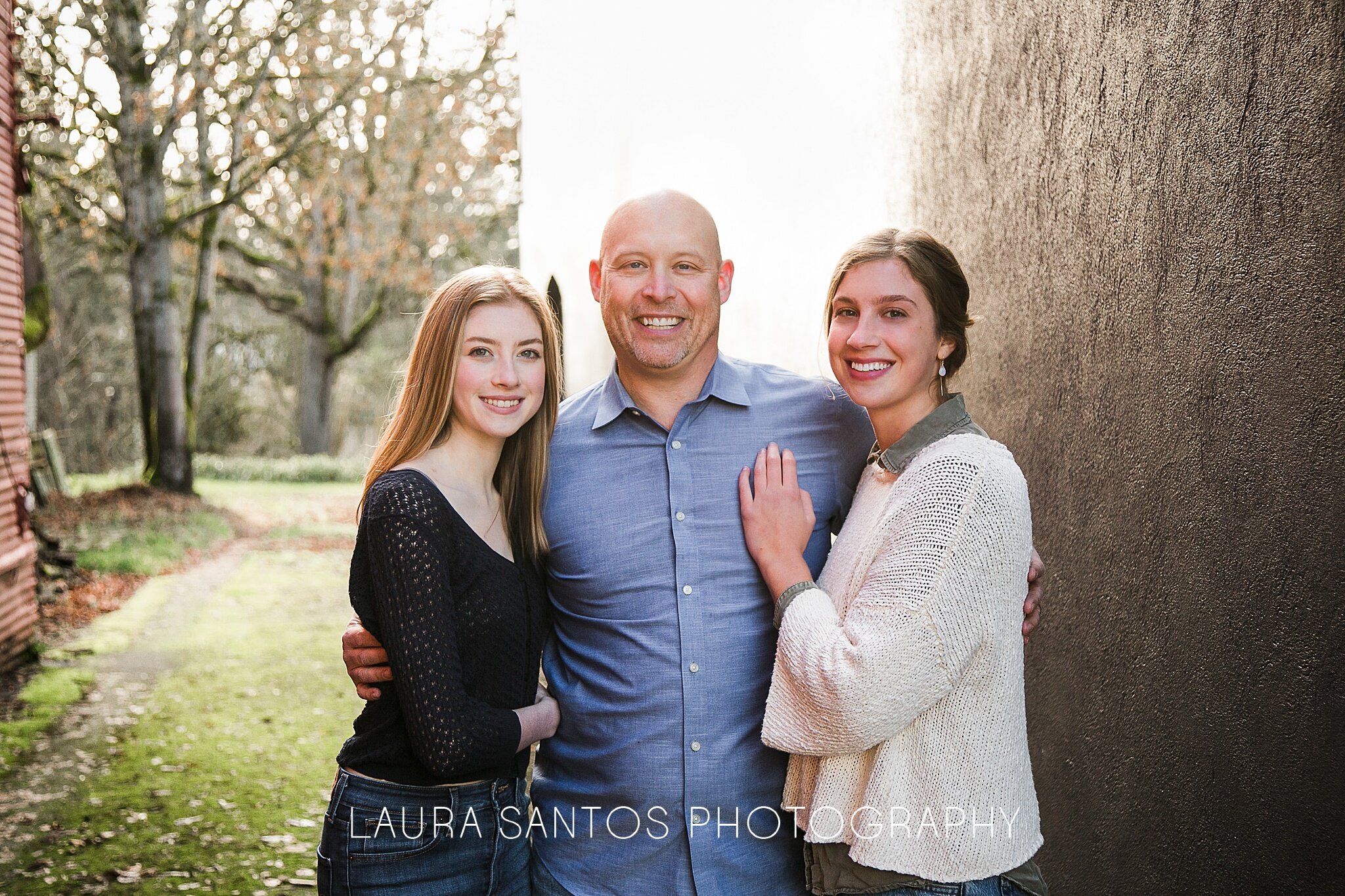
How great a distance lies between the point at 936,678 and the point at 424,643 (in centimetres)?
96

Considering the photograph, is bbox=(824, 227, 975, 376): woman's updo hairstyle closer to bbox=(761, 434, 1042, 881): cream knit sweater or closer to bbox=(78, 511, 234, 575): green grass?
bbox=(761, 434, 1042, 881): cream knit sweater

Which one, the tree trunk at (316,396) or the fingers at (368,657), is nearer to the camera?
the fingers at (368,657)

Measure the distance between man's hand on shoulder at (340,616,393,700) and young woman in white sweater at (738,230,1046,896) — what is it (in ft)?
2.64

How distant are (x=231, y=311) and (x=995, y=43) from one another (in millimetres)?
27274

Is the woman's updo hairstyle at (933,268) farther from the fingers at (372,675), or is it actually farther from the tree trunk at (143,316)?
the tree trunk at (143,316)

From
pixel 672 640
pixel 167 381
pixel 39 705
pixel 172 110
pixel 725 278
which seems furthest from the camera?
pixel 167 381

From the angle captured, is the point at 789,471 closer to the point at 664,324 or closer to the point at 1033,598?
the point at 664,324

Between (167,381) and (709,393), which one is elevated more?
(709,393)

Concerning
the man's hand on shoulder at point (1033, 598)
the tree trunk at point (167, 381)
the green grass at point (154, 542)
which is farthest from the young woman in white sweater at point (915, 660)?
the tree trunk at point (167, 381)

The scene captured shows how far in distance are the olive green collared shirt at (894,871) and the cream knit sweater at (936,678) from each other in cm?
6

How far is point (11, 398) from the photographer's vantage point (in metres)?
8.47

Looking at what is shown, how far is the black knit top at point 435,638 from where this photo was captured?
2141 mm

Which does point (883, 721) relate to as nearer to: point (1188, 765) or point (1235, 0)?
point (1188, 765)

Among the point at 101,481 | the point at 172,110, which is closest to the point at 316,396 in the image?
the point at 101,481
